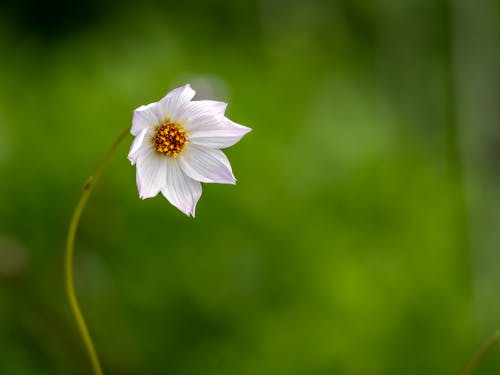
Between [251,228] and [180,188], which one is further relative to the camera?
[251,228]

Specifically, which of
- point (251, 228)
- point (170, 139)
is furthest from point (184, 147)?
point (251, 228)

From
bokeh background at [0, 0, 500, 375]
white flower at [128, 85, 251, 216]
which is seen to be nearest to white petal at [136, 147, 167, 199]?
white flower at [128, 85, 251, 216]

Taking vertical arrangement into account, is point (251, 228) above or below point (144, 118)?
below

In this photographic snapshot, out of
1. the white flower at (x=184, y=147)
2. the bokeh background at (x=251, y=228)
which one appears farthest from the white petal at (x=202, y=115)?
the bokeh background at (x=251, y=228)

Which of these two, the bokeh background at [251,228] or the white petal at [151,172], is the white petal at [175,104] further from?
the bokeh background at [251,228]

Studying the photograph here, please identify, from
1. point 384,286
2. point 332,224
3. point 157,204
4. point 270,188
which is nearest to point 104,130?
point 157,204

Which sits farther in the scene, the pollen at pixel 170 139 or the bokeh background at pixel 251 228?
the bokeh background at pixel 251 228

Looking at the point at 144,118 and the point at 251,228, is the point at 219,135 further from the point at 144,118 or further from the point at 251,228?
the point at 251,228

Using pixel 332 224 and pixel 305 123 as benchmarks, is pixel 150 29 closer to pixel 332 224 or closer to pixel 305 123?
pixel 305 123

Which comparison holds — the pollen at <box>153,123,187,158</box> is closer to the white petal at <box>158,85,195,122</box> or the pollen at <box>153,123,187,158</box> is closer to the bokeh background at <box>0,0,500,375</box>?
the white petal at <box>158,85,195,122</box>
